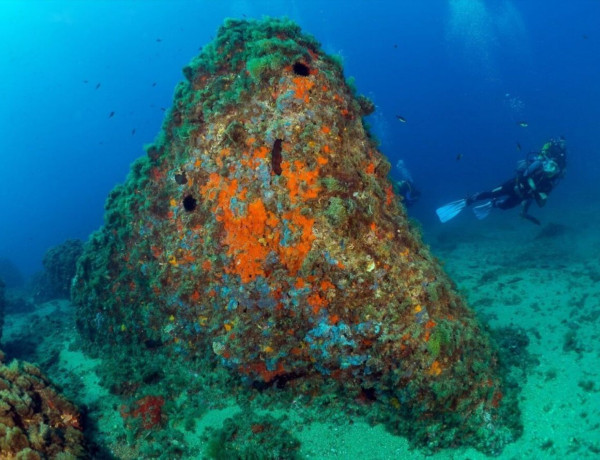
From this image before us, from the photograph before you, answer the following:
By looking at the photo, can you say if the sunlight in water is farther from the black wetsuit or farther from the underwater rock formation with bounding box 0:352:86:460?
the underwater rock formation with bounding box 0:352:86:460

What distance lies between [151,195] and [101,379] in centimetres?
292

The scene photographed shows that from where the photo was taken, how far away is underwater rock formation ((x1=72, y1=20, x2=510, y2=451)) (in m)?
4.28

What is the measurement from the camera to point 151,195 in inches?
224

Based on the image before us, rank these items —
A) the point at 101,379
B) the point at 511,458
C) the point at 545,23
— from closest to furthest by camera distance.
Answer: the point at 511,458
the point at 101,379
the point at 545,23

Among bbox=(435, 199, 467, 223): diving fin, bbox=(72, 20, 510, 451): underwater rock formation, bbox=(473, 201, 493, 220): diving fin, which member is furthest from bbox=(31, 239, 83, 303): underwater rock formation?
bbox=(473, 201, 493, 220): diving fin

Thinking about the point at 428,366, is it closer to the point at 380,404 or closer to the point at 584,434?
the point at 380,404

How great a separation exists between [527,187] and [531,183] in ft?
1.56

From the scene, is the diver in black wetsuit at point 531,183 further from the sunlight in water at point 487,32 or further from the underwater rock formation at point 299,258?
the sunlight in water at point 487,32

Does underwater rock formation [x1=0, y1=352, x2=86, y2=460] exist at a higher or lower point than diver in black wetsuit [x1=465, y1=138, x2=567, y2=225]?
lower

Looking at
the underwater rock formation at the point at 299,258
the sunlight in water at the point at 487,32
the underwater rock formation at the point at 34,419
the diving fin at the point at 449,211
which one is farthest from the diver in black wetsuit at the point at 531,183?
the sunlight in water at the point at 487,32

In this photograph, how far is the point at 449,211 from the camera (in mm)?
11820

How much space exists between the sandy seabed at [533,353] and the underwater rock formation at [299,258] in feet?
1.41

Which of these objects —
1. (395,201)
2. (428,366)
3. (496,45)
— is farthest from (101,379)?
(496,45)

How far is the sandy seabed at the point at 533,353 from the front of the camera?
4.18 m
